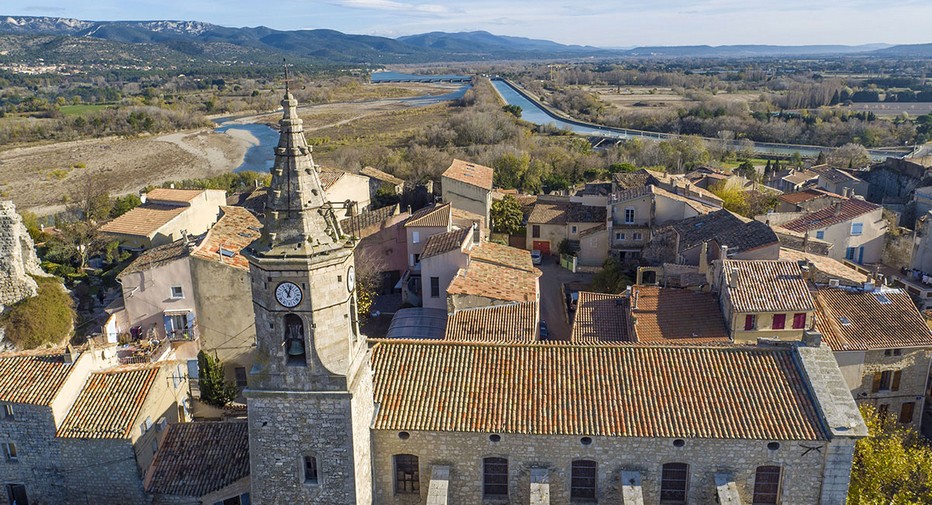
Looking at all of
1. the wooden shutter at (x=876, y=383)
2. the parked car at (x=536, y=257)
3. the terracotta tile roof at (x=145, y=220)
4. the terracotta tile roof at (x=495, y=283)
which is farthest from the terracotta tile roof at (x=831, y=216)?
the terracotta tile roof at (x=145, y=220)

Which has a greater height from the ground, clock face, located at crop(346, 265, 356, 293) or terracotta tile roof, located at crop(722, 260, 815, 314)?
clock face, located at crop(346, 265, 356, 293)

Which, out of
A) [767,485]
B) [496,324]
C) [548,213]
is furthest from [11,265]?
[767,485]

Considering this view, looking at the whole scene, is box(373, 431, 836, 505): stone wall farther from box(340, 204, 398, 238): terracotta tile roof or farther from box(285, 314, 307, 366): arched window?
box(340, 204, 398, 238): terracotta tile roof

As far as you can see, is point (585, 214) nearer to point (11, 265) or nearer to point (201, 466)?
point (201, 466)

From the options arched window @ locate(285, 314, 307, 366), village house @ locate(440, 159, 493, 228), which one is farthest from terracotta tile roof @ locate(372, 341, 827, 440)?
village house @ locate(440, 159, 493, 228)

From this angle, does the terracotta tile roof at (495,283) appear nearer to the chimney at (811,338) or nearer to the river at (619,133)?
the chimney at (811,338)

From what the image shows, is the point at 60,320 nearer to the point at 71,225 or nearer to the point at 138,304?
the point at 138,304
